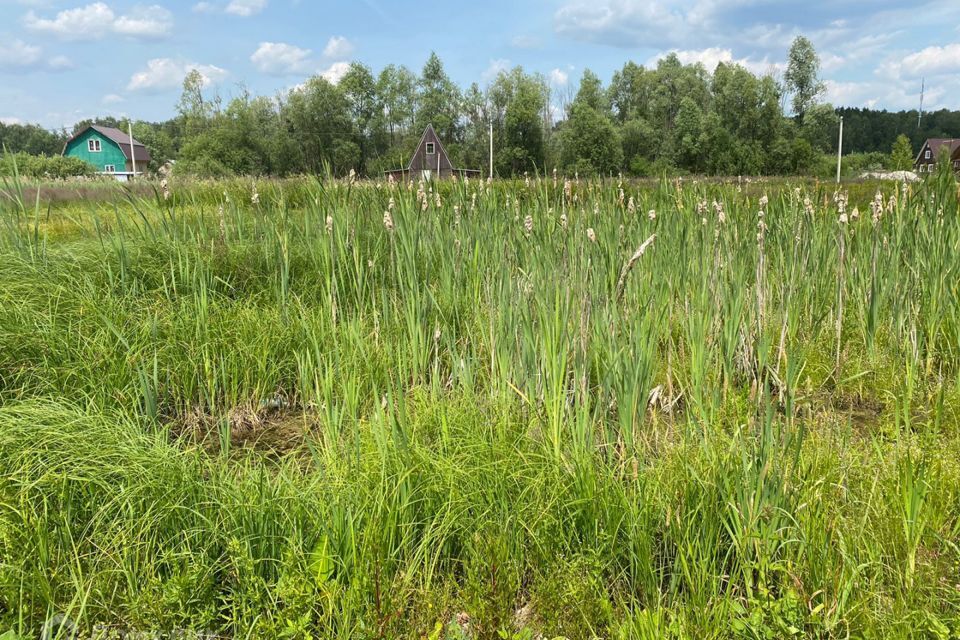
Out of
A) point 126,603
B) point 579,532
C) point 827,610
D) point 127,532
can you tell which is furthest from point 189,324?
point 827,610

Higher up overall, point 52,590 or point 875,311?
point 875,311

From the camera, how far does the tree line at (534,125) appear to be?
153ft

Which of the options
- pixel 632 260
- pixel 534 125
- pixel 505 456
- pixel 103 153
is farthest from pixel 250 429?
pixel 103 153

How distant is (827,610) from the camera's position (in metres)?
1.48

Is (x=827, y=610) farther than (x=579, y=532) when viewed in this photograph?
No

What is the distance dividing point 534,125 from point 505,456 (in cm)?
5223

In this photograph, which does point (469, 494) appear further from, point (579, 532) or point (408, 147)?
point (408, 147)

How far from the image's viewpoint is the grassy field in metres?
1.54

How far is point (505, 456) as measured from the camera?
202cm

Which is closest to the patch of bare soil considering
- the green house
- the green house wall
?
the green house

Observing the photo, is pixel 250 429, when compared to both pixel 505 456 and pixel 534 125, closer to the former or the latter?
pixel 505 456

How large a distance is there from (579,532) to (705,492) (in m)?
0.39

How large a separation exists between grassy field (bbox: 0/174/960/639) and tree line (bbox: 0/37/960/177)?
3812 cm

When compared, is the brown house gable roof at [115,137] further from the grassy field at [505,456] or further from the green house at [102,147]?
the grassy field at [505,456]
